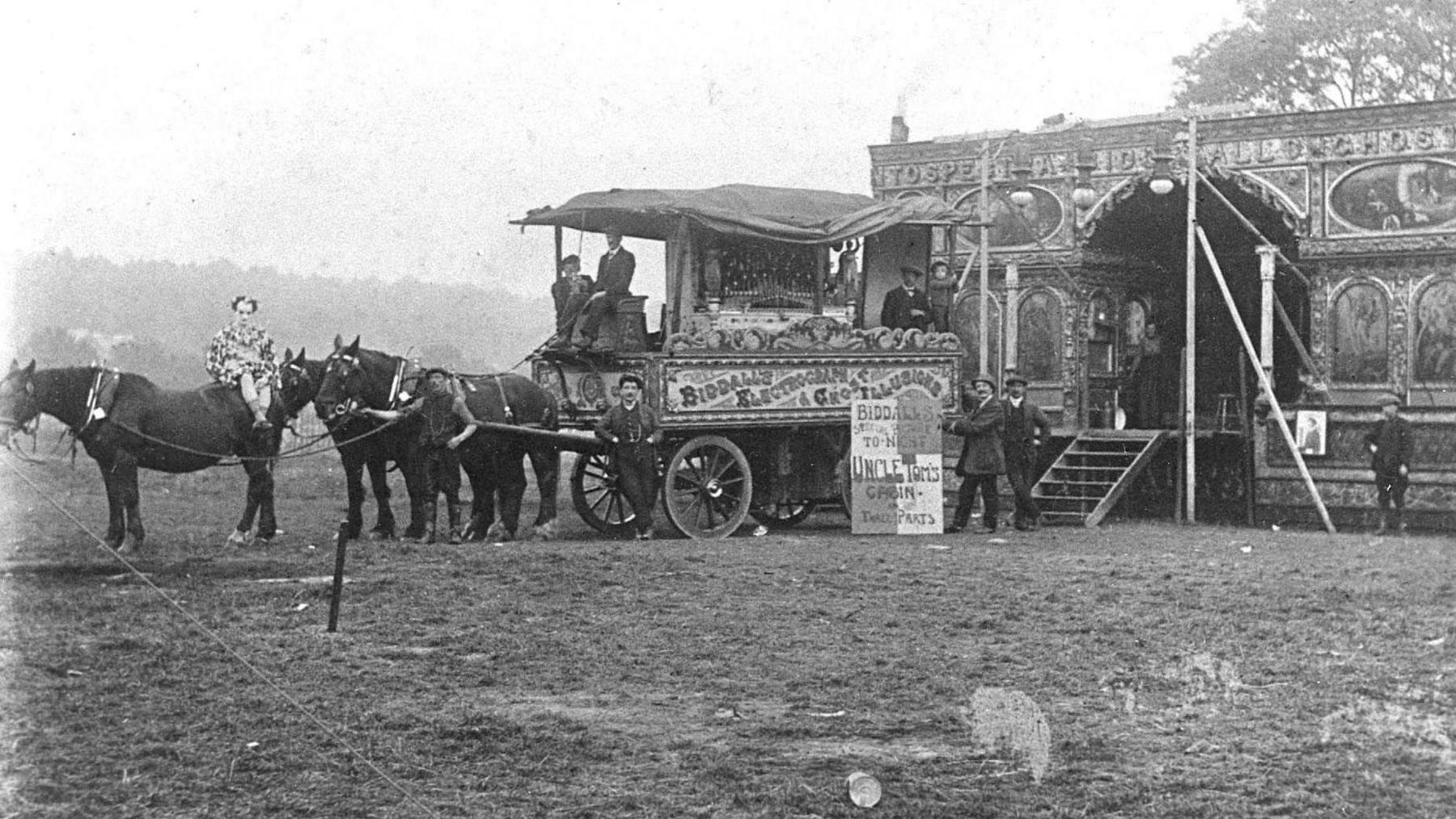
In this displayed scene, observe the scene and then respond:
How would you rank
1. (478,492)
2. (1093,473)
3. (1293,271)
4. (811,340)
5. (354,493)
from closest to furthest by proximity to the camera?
(354,493) → (478,492) → (811,340) → (1093,473) → (1293,271)

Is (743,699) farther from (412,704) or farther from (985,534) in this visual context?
(985,534)

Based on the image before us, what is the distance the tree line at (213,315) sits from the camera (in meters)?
16.0

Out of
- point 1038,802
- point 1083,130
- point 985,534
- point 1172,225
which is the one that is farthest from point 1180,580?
point 1172,225

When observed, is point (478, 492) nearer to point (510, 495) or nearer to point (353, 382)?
point (510, 495)

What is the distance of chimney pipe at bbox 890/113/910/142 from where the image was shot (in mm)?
24953

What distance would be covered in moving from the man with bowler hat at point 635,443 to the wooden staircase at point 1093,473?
5820 millimetres

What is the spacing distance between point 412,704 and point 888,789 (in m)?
2.64

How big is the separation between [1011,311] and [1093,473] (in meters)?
2.86

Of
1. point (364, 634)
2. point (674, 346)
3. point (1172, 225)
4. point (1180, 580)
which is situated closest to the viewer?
point (364, 634)

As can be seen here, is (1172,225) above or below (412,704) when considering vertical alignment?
above

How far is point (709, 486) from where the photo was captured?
16375 millimetres

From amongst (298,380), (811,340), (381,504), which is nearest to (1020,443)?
(811,340)

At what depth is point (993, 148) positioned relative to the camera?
901 inches

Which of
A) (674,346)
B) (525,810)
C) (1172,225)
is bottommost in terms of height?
(525,810)
